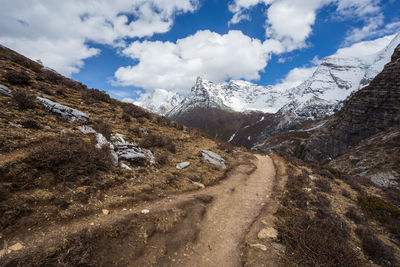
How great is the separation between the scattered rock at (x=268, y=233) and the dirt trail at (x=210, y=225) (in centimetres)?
66

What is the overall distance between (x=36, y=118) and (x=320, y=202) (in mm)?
18125

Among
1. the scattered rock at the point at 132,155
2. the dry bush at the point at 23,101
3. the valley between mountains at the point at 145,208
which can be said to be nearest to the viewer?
the valley between mountains at the point at 145,208

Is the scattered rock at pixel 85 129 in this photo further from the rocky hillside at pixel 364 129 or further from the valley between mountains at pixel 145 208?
the rocky hillside at pixel 364 129

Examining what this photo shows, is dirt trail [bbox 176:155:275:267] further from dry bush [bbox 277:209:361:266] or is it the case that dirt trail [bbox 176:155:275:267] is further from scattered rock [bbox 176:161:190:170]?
scattered rock [bbox 176:161:190:170]

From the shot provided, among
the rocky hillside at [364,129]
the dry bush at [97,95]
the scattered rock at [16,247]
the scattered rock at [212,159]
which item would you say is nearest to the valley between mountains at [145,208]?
the scattered rock at [16,247]

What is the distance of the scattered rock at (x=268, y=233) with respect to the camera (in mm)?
6762

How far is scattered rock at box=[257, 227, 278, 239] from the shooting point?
676 centimetres

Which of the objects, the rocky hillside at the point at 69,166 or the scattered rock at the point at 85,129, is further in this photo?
the scattered rock at the point at 85,129

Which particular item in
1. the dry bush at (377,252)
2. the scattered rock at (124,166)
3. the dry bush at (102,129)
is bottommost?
the scattered rock at (124,166)

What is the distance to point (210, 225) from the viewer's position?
24.1 ft

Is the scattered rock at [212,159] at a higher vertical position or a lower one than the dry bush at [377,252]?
higher

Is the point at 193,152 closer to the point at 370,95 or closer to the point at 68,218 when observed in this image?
the point at 68,218

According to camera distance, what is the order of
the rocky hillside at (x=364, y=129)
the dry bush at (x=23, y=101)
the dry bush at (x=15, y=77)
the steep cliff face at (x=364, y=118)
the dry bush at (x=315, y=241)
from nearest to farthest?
the dry bush at (x=315, y=241)
the dry bush at (x=23, y=101)
the dry bush at (x=15, y=77)
the rocky hillside at (x=364, y=129)
the steep cliff face at (x=364, y=118)

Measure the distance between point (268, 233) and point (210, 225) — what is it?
2504mm
